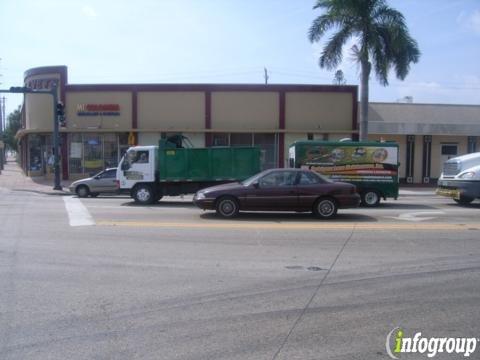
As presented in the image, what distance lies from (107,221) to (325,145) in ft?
27.9

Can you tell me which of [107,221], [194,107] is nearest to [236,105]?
[194,107]

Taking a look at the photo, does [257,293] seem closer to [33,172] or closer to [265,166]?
[265,166]

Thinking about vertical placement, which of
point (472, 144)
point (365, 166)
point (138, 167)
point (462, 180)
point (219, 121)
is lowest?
point (462, 180)

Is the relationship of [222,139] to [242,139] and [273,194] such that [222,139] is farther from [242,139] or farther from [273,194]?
[273,194]

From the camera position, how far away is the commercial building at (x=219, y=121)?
31.6m

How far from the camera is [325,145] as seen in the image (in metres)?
18.0

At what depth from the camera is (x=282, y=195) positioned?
13594 mm

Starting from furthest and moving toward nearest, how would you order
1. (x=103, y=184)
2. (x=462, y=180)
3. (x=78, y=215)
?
(x=103, y=184)
(x=462, y=180)
(x=78, y=215)

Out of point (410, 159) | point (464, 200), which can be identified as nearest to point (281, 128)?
point (410, 159)

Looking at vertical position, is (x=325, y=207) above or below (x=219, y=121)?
below

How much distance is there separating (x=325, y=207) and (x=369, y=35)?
47.6 ft

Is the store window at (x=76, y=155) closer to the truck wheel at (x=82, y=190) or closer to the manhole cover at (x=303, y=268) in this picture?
the truck wheel at (x=82, y=190)

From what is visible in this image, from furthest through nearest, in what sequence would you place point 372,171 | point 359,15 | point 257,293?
point 359,15
point 372,171
point 257,293

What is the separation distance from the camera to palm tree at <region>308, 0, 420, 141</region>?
25.1m
